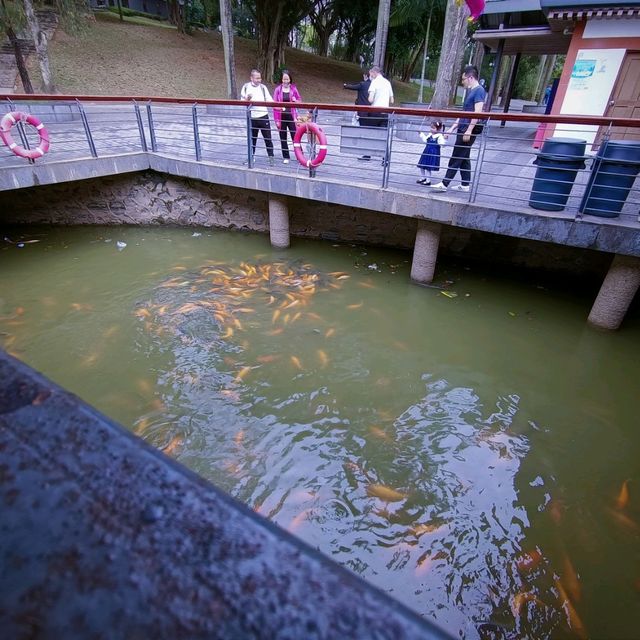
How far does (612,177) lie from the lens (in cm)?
526

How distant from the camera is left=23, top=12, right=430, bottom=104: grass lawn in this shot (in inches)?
787

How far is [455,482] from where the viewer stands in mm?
3785

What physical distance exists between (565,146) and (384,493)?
4.60 meters

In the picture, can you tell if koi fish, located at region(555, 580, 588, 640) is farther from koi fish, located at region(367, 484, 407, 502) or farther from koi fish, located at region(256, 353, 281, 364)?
koi fish, located at region(256, 353, 281, 364)

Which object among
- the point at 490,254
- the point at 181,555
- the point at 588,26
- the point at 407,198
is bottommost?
the point at 490,254

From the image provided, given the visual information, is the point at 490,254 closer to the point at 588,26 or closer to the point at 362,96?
the point at 362,96

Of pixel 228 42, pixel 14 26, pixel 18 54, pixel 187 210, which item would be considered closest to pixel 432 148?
pixel 187 210

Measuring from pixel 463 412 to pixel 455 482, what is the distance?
954 millimetres

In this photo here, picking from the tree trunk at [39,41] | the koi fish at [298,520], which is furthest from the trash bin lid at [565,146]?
the tree trunk at [39,41]

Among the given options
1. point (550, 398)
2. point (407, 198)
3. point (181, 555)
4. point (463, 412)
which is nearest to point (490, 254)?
point (407, 198)

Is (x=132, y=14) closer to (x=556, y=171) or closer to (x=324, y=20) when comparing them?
(x=324, y=20)

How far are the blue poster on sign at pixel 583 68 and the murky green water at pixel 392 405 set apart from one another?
18.9 ft

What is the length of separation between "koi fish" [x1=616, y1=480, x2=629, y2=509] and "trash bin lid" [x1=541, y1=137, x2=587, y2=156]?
3768mm

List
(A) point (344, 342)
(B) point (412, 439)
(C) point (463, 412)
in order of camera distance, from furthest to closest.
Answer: (A) point (344, 342), (C) point (463, 412), (B) point (412, 439)
